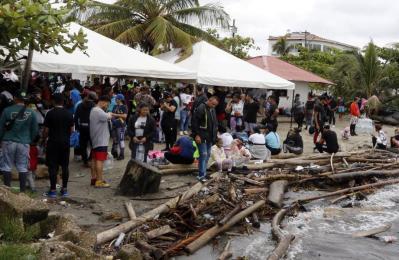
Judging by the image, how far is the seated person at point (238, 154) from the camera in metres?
11.9

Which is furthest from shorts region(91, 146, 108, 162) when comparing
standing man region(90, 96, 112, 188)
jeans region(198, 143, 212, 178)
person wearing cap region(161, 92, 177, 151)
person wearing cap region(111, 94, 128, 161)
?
person wearing cap region(161, 92, 177, 151)

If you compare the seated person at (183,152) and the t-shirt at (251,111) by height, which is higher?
the t-shirt at (251,111)

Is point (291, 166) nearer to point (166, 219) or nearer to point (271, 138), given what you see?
point (271, 138)

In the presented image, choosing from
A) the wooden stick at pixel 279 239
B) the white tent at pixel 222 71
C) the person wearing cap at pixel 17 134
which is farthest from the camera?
the white tent at pixel 222 71

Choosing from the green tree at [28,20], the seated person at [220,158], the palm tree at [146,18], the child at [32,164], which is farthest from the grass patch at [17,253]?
the palm tree at [146,18]

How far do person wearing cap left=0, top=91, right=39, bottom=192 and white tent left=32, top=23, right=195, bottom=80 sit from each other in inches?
93.6

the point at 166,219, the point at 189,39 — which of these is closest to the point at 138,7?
the point at 189,39

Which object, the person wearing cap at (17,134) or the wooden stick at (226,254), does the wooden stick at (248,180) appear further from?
the person wearing cap at (17,134)

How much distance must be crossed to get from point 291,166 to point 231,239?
219 inches

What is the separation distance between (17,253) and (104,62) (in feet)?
23.1

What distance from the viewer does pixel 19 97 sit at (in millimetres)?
7945

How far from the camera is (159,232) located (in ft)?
23.2

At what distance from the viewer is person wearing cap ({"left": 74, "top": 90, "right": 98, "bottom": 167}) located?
34.3ft

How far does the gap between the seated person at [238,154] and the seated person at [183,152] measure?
107 cm
